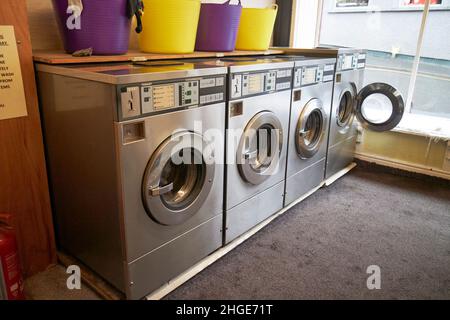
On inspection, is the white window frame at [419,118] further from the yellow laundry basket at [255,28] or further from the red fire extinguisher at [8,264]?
the red fire extinguisher at [8,264]

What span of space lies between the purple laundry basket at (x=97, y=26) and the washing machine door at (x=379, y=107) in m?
2.22

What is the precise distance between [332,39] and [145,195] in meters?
3.06

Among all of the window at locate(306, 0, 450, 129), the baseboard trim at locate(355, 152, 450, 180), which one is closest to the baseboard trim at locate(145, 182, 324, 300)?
the baseboard trim at locate(355, 152, 450, 180)

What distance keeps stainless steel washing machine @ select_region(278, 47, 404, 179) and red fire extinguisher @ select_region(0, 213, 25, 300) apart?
230 centimetres

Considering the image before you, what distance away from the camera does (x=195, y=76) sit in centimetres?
158

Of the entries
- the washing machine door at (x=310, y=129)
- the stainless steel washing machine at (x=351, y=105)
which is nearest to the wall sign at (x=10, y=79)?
the washing machine door at (x=310, y=129)

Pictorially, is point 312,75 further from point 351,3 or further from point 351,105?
point 351,3

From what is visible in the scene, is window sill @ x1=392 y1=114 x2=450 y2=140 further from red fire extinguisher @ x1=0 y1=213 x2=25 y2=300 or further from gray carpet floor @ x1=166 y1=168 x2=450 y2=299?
red fire extinguisher @ x1=0 y1=213 x2=25 y2=300

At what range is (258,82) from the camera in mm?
1968

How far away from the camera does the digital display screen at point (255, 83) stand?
1.91 m

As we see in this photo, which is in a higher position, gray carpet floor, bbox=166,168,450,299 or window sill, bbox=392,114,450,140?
window sill, bbox=392,114,450,140

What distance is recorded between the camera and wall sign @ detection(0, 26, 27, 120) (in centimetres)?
149
